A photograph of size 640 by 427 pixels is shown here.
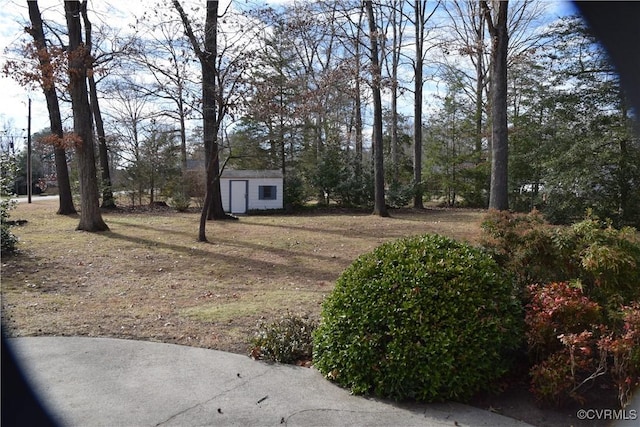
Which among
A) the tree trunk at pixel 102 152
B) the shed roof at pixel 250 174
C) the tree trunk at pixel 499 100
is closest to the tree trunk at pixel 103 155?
the tree trunk at pixel 102 152

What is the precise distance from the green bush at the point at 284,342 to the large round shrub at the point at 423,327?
421 millimetres

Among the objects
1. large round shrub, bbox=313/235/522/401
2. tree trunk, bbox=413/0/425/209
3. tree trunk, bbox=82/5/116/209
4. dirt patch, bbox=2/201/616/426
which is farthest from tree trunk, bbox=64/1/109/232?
tree trunk, bbox=413/0/425/209

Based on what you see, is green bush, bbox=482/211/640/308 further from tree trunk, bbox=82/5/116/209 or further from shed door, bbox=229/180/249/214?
tree trunk, bbox=82/5/116/209

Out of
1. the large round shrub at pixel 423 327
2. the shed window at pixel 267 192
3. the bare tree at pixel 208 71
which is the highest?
the bare tree at pixel 208 71

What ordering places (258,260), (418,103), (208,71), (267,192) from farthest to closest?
(418,103), (267,192), (208,71), (258,260)

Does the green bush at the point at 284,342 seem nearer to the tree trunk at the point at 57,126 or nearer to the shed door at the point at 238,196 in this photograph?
the tree trunk at the point at 57,126

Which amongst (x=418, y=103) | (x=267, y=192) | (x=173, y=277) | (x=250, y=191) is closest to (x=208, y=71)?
(x=173, y=277)

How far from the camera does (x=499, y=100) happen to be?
968 cm

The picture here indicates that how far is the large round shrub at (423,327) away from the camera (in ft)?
8.86

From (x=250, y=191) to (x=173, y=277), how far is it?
12.4 metres

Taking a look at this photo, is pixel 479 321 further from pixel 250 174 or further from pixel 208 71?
pixel 250 174

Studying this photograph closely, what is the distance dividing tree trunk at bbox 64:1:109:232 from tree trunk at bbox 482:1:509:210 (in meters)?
8.71

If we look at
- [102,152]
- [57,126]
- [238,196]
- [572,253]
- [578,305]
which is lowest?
[578,305]

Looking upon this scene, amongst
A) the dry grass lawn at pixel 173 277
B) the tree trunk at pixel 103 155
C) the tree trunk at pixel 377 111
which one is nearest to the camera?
the dry grass lawn at pixel 173 277
